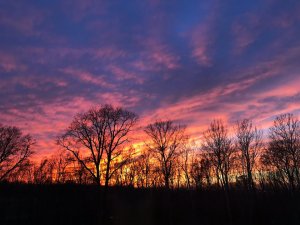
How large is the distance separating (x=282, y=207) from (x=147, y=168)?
112ft

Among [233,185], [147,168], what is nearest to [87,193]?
[147,168]

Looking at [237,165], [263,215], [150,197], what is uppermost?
[237,165]

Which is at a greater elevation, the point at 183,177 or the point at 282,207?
the point at 183,177

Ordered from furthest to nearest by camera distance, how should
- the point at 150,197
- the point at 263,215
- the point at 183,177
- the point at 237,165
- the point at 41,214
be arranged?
the point at 183,177 < the point at 237,165 < the point at 150,197 < the point at 263,215 < the point at 41,214

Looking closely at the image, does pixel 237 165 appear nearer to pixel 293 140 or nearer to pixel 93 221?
pixel 293 140

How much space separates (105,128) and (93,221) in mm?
14296

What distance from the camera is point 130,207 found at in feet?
156

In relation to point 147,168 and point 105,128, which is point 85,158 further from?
point 147,168

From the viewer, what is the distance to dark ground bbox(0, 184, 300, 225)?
38.1 m

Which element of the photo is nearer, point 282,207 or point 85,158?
point 282,207

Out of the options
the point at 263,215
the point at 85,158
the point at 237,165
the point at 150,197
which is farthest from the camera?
the point at 237,165

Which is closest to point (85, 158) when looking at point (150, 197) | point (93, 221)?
point (93, 221)

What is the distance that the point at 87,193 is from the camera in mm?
46188

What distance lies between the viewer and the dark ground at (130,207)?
38125 millimetres
